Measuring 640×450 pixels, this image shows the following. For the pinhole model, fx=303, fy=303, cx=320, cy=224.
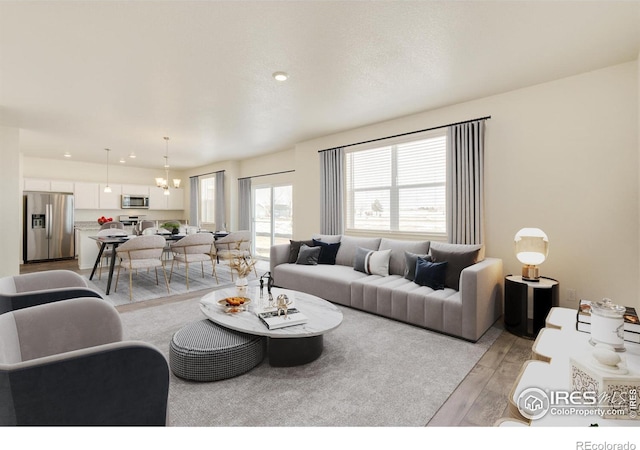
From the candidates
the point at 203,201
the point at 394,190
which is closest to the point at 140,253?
the point at 394,190

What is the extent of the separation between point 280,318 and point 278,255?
2342mm

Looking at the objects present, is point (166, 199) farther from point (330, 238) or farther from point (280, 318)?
point (280, 318)

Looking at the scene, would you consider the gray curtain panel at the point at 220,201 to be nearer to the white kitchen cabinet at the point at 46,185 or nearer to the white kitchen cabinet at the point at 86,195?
the white kitchen cabinet at the point at 86,195

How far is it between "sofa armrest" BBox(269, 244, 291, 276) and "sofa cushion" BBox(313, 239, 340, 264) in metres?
0.55

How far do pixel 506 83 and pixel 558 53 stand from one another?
61 centimetres

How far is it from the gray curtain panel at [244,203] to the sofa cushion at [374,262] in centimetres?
442

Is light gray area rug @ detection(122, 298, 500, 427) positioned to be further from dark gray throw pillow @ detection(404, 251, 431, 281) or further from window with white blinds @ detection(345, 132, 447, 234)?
window with white blinds @ detection(345, 132, 447, 234)

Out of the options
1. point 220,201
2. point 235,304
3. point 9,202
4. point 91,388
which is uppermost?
point 220,201

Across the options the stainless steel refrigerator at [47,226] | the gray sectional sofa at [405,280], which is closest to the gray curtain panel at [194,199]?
the stainless steel refrigerator at [47,226]

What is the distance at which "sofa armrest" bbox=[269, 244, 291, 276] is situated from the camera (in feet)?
15.4

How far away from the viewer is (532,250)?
3035mm

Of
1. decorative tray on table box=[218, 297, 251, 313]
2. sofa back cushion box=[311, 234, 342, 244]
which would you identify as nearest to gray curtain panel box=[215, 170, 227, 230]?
sofa back cushion box=[311, 234, 342, 244]

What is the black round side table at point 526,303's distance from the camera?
2.81 metres

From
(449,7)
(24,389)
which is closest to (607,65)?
(449,7)
